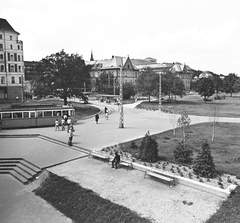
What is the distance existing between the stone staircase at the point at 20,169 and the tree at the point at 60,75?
27984 mm

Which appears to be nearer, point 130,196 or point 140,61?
point 130,196

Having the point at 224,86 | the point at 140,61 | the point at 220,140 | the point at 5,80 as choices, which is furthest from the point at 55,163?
the point at 140,61

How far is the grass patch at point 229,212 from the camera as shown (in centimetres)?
966

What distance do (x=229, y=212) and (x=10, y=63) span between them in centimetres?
6507

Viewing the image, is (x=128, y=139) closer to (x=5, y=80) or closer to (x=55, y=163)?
(x=55, y=163)

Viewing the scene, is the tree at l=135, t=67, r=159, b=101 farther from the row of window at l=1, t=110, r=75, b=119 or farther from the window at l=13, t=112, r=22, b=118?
the window at l=13, t=112, r=22, b=118

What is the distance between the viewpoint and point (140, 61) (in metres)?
162

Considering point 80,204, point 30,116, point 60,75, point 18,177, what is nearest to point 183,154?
point 80,204

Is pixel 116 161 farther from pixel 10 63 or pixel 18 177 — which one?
pixel 10 63

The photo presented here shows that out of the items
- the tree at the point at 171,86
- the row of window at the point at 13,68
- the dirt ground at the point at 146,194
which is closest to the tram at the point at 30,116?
the dirt ground at the point at 146,194

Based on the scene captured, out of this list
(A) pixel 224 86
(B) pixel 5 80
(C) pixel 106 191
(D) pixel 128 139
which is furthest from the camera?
(A) pixel 224 86

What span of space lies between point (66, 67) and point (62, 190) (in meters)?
34.6

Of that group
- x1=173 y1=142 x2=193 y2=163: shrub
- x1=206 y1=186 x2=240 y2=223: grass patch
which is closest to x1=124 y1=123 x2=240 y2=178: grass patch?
x1=173 y1=142 x2=193 y2=163: shrub

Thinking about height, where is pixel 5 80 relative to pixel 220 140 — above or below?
above
